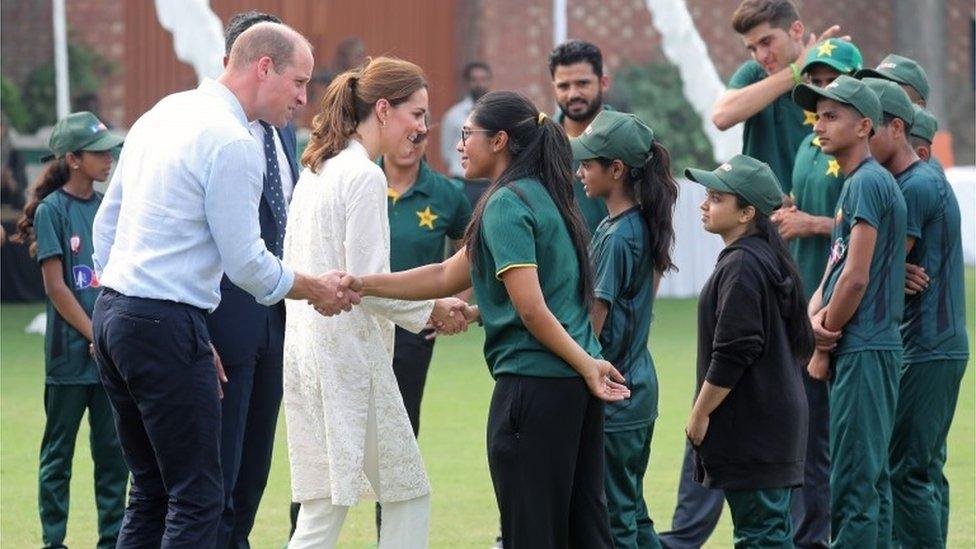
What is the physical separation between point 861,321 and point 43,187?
3600 mm

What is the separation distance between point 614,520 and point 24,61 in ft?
63.2

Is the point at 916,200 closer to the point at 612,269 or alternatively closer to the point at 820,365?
the point at 820,365

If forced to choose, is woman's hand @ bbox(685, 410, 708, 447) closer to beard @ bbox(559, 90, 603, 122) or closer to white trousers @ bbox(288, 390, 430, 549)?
white trousers @ bbox(288, 390, 430, 549)

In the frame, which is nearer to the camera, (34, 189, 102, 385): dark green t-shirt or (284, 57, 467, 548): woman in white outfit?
(284, 57, 467, 548): woman in white outfit

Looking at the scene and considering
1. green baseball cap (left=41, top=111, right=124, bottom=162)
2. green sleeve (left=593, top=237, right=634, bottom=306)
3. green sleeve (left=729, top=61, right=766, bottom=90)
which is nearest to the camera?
green sleeve (left=593, top=237, right=634, bottom=306)

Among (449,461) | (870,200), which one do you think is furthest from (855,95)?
(449,461)

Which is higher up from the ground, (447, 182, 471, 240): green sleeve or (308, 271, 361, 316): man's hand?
(447, 182, 471, 240): green sleeve

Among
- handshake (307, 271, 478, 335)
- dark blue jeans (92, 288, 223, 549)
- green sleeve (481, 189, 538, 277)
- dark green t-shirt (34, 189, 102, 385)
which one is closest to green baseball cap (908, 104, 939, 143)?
green sleeve (481, 189, 538, 277)

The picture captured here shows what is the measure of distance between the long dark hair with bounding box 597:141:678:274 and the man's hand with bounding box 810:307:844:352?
61 centimetres

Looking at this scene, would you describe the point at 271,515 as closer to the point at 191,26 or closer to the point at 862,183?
the point at 862,183

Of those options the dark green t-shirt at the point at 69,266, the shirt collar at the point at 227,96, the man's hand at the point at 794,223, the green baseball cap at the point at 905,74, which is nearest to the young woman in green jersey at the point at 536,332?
the shirt collar at the point at 227,96

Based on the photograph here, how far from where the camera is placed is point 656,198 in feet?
21.0

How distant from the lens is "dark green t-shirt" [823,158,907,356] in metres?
6.43

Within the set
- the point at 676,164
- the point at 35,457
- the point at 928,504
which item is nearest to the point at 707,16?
the point at 676,164
